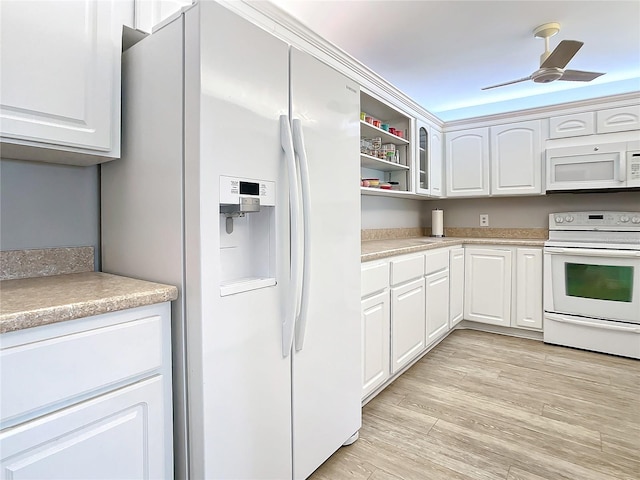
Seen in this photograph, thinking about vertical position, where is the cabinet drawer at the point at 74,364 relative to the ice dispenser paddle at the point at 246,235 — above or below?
below

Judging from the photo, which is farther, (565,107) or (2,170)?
(565,107)

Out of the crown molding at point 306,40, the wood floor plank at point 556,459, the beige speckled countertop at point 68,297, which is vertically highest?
the crown molding at point 306,40

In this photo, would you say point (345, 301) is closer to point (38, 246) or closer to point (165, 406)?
point (165, 406)

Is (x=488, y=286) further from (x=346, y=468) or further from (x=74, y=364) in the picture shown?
(x=74, y=364)

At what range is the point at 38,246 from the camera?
54.3 inches

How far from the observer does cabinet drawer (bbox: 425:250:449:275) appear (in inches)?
109

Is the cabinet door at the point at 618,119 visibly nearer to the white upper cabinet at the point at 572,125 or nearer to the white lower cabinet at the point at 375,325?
the white upper cabinet at the point at 572,125

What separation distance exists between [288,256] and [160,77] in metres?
0.73

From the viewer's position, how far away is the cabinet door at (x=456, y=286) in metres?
3.25

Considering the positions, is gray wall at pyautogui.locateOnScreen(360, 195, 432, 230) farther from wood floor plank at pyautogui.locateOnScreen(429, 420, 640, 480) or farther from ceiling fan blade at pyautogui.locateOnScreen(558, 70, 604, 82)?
wood floor plank at pyautogui.locateOnScreen(429, 420, 640, 480)

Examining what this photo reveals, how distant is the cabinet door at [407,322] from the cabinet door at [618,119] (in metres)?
2.12

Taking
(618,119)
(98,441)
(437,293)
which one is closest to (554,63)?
(618,119)

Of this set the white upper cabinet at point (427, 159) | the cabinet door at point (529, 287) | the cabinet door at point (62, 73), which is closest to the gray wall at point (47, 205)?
the cabinet door at point (62, 73)

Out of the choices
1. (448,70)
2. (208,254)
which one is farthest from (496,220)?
(208,254)
